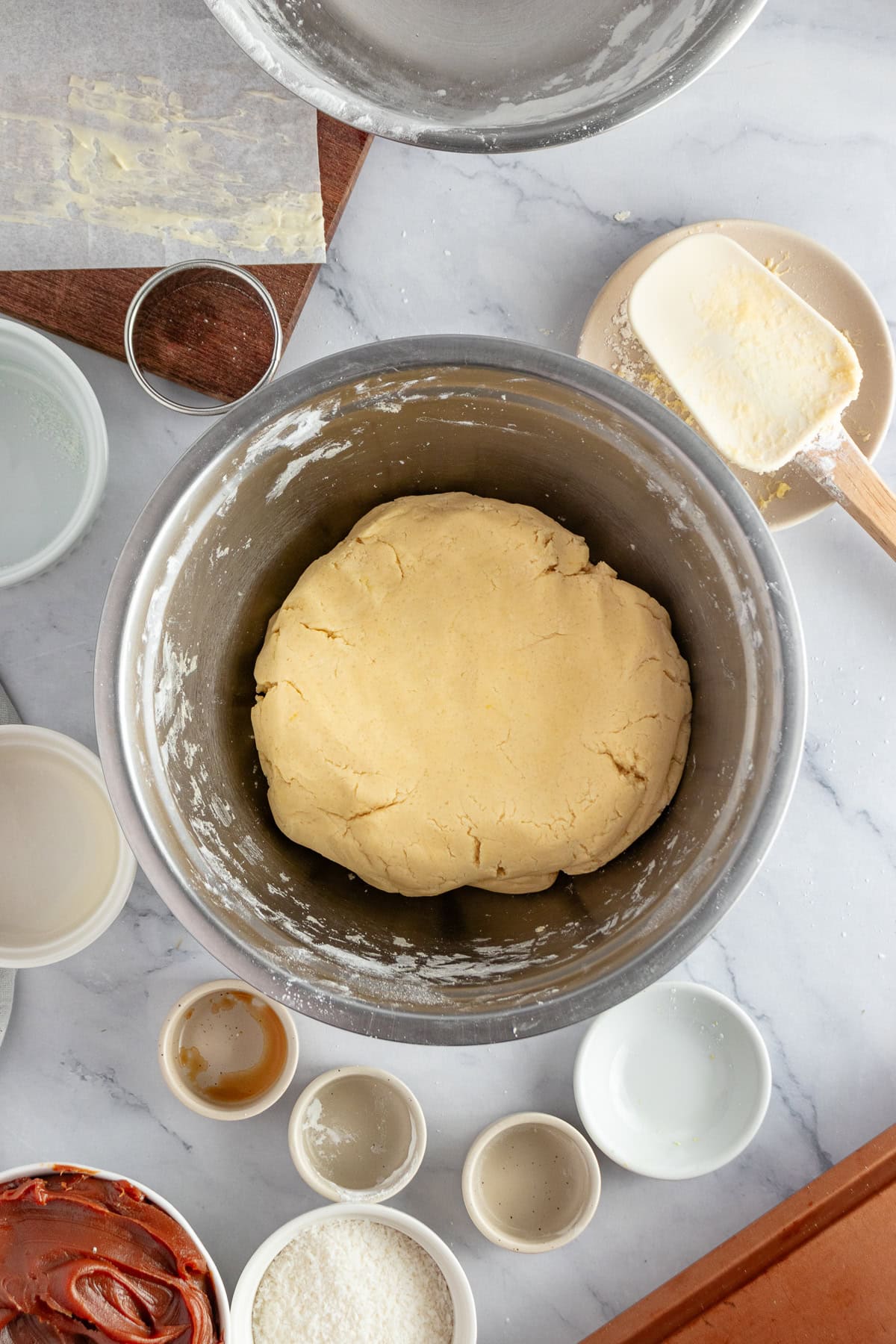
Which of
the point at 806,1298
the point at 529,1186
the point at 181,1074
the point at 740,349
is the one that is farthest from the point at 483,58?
the point at 806,1298

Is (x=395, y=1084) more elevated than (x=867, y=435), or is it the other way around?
(x=867, y=435)

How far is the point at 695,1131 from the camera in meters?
1.42

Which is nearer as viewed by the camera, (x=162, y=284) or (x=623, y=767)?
(x=623, y=767)

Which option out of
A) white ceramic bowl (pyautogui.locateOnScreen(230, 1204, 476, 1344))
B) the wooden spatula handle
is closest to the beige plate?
the wooden spatula handle

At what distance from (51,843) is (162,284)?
79 cm

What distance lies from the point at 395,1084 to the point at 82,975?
478mm

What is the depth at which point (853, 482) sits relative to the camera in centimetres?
130

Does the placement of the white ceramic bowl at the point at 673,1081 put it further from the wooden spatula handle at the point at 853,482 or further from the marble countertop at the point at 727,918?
the wooden spatula handle at the point at 853,482

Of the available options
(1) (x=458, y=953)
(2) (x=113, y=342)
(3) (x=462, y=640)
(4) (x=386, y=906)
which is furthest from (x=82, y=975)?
(2) (x=113, y=342)

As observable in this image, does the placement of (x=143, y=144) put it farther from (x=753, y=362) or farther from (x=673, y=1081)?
(x=673, y=1081)

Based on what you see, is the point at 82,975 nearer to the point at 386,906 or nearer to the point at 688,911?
the point at 386,906

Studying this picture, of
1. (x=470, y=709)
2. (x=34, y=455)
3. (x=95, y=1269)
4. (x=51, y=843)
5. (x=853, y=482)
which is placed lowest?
(x=95, y=1269)

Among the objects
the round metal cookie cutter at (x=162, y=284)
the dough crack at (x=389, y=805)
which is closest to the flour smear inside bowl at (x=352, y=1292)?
the dough crack at (x=389, y=805)

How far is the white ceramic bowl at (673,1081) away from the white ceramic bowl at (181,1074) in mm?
402
